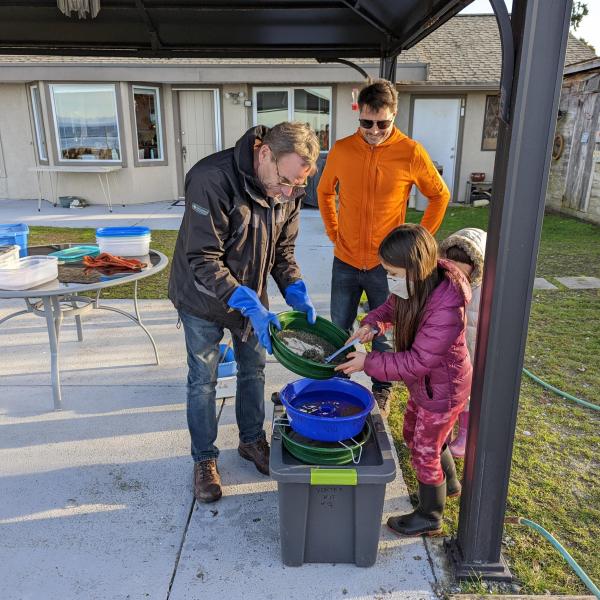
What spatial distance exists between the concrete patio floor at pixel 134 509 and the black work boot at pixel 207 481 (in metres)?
0.05

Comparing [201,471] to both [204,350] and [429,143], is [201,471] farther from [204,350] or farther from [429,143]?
[429,143]

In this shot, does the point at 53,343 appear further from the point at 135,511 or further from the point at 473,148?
the point at 473,148

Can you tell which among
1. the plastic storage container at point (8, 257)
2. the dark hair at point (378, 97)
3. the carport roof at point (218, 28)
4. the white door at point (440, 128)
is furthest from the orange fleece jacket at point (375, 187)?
the white door at point (440, 128)

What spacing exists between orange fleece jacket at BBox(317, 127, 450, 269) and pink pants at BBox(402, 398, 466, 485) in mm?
1163

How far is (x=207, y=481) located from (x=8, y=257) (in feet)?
6.04

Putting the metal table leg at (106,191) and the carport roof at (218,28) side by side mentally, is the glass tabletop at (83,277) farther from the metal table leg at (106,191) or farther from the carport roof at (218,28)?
the metal table leg at (106,191)

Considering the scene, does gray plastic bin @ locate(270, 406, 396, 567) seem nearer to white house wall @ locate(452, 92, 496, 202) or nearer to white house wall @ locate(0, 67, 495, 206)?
white house wall @ locate(0, 67, 495, 206)

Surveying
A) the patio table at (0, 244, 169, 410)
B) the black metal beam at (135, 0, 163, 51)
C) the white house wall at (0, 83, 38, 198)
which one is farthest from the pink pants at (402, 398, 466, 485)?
the white house wall at (0, 83, 38, 198)

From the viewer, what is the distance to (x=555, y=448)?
3174 millimetres

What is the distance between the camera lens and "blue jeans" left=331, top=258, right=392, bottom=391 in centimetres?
328

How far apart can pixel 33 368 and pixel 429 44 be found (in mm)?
13198

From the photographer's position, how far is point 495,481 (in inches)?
83.2

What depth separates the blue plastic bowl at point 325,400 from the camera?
83.3 inches

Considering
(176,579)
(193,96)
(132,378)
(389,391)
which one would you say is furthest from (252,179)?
(193,96)
